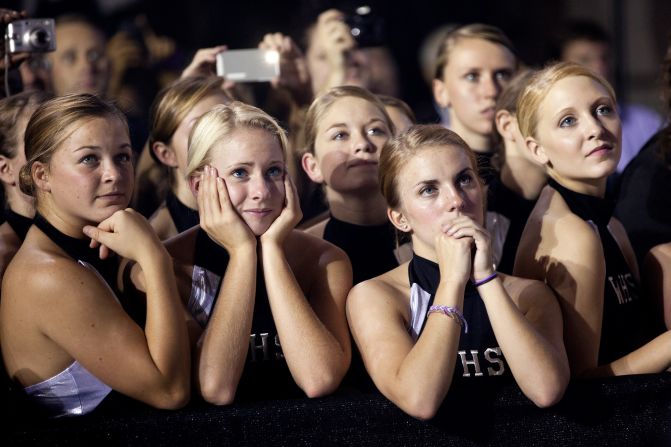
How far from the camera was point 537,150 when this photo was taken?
235 cm

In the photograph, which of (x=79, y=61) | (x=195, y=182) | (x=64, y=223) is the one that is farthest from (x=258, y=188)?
(x=79, y=61)

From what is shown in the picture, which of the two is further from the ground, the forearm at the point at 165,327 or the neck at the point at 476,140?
the forearm at the point at 165,327

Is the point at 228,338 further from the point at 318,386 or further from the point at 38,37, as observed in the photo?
the point at 38,37

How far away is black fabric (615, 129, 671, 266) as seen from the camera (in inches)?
110

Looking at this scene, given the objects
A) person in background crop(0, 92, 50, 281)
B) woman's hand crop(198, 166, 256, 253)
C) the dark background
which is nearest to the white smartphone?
person in background crop(0, 92, 50, 281)

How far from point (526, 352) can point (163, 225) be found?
50.1 inches

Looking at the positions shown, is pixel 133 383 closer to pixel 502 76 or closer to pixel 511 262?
pixel 511 262

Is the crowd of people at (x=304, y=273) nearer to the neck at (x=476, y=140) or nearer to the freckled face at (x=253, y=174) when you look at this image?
the freckled face at (x=253, y=174)

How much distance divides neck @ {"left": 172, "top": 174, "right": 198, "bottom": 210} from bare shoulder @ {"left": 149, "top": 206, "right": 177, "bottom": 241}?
6 cm

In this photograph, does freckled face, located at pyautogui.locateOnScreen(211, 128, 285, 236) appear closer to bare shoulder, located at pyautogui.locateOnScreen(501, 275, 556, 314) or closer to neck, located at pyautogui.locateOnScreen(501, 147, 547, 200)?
bare shoulder, located at pyautogui.locateOnScreen(501, 275, 556, 314)

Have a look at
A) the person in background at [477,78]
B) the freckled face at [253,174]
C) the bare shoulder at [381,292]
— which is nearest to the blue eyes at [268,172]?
the freckled face at [253,174]

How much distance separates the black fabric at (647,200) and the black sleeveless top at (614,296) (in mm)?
563

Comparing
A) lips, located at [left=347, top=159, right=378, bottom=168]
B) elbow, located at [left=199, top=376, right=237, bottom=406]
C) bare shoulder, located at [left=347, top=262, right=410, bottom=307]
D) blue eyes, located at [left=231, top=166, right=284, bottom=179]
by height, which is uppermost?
blue eyes, located at [left=231, top=166, right=284, bottom=179]

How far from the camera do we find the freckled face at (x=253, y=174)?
2.06 meters
